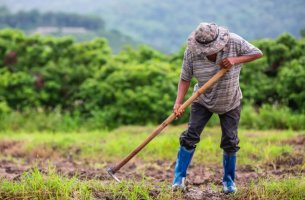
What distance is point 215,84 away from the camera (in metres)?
5.38

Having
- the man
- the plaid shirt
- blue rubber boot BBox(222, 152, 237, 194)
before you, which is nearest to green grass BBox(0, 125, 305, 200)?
blue rubber boot BBox(222, 152, 237, 194)

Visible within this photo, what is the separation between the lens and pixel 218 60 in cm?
531

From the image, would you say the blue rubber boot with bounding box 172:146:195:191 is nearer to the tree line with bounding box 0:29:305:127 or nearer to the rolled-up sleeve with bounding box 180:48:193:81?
the rolled-up sleeve with bounding box 180:48:193:81

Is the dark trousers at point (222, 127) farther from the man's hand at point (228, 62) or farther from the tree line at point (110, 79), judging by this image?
the tree line at point (110, 79)

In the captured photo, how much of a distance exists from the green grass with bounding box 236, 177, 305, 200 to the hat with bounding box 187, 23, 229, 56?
1310 mm

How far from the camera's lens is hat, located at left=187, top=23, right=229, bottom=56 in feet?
16.7

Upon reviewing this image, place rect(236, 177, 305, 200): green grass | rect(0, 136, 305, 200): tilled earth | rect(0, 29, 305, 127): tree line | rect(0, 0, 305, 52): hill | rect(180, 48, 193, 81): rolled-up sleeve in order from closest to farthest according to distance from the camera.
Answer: rect(236, 177, 305, 200): green grass → rect(180, 48, 193, 81): rolled-up sleeve → rect(0, 136, 305, 200): tilled earth → rect(0, 29, 305, 127): tree line → rect(0, 0, 305, 52): hill

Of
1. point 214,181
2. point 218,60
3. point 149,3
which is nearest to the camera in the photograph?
point 218,60

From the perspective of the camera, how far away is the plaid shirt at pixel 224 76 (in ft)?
17.4

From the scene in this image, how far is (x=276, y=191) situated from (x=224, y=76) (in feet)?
3.90

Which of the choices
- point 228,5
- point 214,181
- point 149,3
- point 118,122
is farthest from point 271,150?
point 149,3

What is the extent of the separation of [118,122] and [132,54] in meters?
3.40

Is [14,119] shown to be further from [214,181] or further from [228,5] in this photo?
[228,5]

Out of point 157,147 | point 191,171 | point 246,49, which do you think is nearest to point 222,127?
point 246,49
